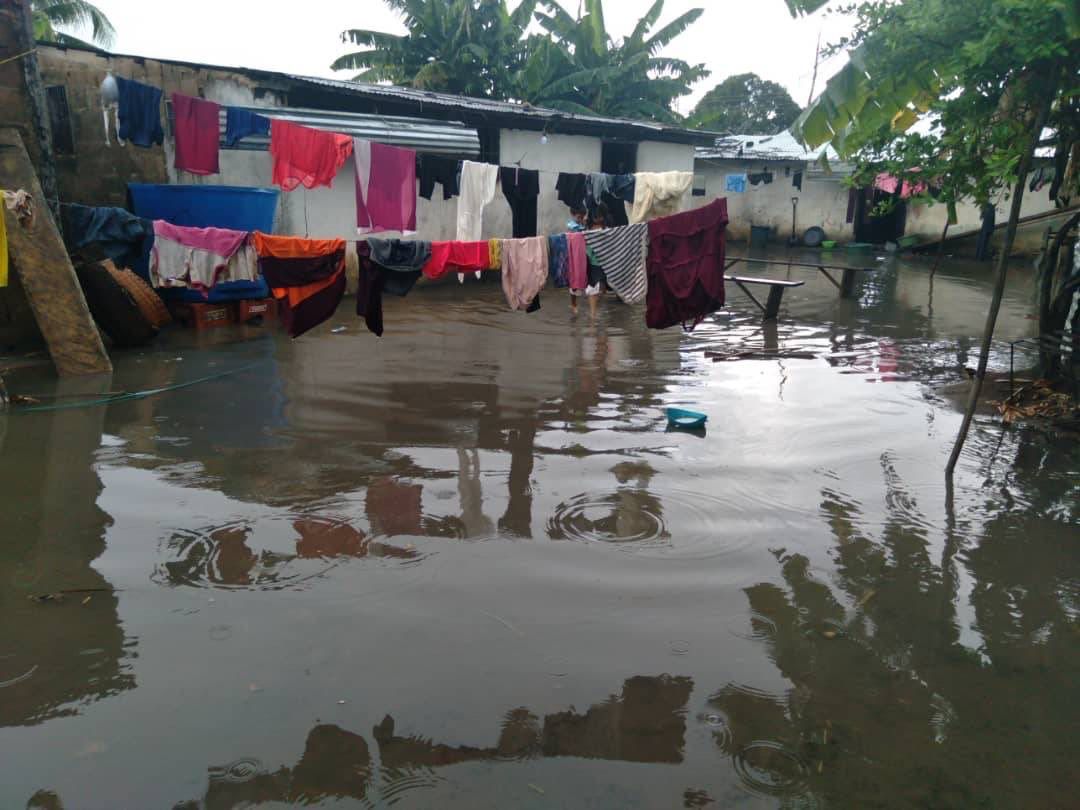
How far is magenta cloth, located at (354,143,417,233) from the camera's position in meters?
9.22

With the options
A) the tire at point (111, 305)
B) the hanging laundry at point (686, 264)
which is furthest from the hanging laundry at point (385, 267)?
the tire at point (111, 305)

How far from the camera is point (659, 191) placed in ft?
43.0

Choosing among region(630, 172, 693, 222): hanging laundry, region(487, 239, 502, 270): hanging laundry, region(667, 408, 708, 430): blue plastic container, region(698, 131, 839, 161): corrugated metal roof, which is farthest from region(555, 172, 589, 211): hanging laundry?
region(698, 131, 839, 161): corrugated metal roof

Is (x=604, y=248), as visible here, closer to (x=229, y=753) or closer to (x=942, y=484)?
(x=942, y=484)

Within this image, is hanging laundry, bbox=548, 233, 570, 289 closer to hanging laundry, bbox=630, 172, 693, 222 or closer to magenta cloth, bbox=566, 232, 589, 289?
magenta cloth, bbox=566, 232, 589, 289

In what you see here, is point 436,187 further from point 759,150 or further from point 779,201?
point 779,201

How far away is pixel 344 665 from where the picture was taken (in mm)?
3398

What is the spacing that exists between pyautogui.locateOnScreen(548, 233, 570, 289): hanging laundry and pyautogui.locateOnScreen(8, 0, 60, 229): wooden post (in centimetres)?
546

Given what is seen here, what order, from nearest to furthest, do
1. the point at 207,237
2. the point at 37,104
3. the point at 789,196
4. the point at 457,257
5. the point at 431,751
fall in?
the point at 431,751 < the point at 457,257 < the point at 207,237 < the point at 37,104 < the point at 789,196

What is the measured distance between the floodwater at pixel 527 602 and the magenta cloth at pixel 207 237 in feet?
5.50

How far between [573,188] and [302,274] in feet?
19.4

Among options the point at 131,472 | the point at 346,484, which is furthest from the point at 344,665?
the point at 131,472

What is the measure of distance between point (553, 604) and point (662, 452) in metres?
2.46

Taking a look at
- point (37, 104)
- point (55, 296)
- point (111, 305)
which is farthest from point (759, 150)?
point (55, 296)
